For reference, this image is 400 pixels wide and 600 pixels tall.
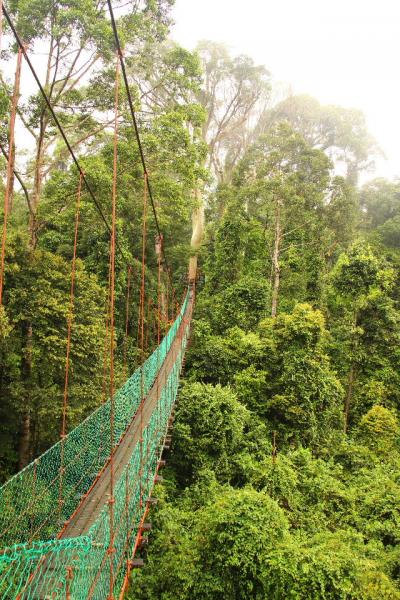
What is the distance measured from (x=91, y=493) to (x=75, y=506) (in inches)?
25.1

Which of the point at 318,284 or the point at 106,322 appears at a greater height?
the point at 318,284

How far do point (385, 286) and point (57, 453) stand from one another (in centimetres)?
685

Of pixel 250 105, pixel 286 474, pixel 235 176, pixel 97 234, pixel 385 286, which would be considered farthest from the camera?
pixel 250 105

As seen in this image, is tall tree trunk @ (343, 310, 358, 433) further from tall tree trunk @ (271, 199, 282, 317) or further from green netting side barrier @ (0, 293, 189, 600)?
green netting side barrier @ (0, 293, 189, 600)

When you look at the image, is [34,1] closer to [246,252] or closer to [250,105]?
[246,252]

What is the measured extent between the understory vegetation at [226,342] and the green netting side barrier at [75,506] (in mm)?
842

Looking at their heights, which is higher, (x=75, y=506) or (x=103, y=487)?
(x=103, y=487)

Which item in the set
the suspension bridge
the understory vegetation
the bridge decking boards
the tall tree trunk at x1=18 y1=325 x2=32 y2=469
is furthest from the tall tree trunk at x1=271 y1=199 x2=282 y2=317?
the tall tree trunk at x1=18 y1=325 x2=32 y2=469

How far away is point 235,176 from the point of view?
10.1 m

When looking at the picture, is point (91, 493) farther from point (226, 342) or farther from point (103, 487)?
point (226, 342)

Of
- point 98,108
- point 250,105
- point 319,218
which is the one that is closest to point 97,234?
point 98,108

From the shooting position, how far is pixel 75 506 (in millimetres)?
3777

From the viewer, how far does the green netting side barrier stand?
213cm

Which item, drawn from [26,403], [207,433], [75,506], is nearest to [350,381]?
[207,433]
